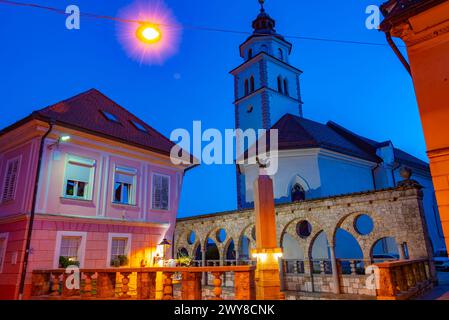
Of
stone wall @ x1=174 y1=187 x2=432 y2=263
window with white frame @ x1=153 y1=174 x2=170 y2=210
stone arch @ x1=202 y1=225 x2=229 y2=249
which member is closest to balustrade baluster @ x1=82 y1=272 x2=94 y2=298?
window with white frame @ x1=153 y1=174 x2=170 y2=210

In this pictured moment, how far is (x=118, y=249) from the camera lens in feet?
46.3

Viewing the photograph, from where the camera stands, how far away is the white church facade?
72.2 feet

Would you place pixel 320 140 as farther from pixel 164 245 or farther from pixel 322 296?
pixel 164 245

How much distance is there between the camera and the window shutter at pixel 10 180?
12691mm

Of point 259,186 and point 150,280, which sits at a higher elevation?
point 259,186

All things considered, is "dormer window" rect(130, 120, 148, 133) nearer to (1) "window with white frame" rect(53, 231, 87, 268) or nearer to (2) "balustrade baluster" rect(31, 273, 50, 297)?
(1) "window with white frame" rect(53, 231, 87, 268)

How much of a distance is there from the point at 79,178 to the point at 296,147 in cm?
1427

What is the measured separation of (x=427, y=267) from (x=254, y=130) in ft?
67.9

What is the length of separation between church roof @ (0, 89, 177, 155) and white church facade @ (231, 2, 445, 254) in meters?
7.87

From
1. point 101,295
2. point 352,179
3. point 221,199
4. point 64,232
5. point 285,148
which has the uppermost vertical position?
point 221,199
